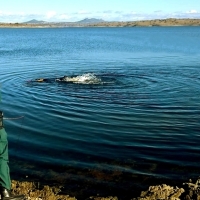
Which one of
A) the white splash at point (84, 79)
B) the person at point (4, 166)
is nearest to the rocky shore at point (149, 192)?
the person at point (4, 166)

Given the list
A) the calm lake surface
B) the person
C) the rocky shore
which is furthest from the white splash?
the person

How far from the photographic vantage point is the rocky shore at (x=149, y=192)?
11383 mm

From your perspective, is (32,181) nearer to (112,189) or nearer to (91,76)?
(112,189)

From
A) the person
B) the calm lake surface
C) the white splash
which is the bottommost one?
the calm lake surface

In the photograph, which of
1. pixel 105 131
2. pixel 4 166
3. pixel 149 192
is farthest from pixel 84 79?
pixel 4 166

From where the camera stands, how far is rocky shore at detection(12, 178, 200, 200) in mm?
11383

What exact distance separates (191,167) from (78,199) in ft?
17.4

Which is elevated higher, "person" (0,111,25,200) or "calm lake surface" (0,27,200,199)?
"person" (0,111,25,200)

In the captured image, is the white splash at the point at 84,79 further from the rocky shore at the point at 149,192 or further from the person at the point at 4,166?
the person at the point at 4,166

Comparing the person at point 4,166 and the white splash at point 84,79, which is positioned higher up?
the person at point 4,166

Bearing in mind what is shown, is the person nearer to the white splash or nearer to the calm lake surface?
the calm lake surface

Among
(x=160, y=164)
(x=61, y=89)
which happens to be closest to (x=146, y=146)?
(x=160, y=164)

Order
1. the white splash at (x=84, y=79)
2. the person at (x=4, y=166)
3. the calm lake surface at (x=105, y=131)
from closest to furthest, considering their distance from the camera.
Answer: the person at (x=4, y=166) < the calm lake surface at (x=105, y=131) < the white splash at (x=84, y=79)

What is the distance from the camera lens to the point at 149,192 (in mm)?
11766
